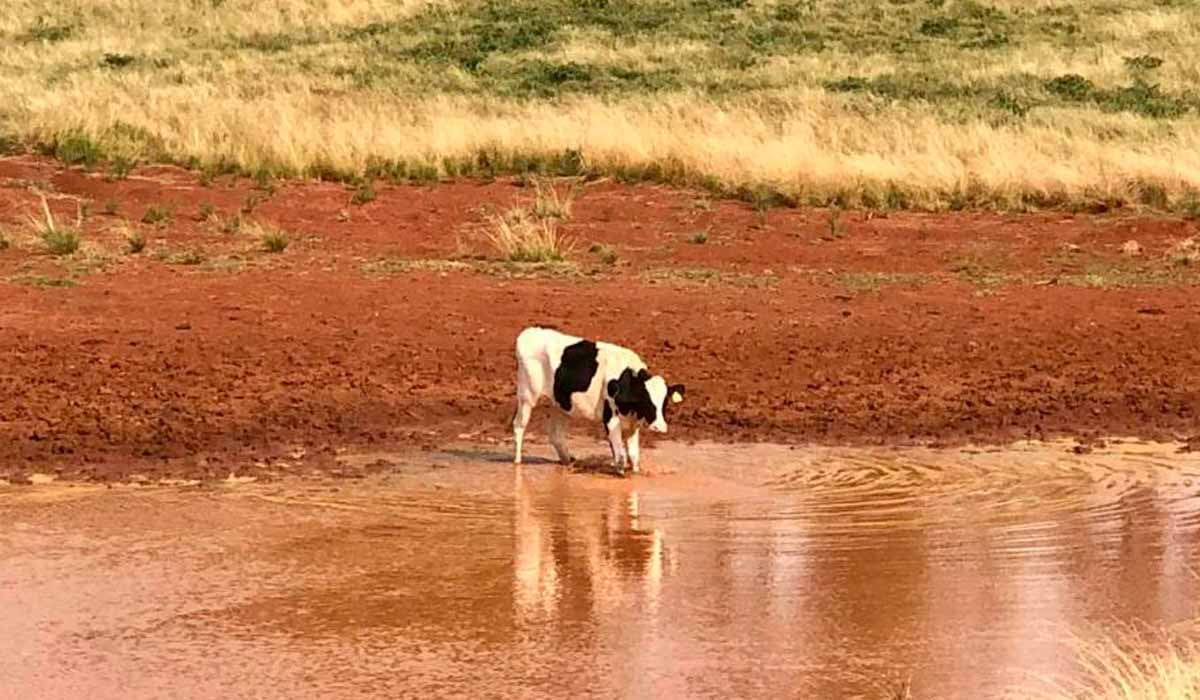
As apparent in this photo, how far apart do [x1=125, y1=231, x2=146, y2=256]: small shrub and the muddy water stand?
753cm

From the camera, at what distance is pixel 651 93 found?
105 ft

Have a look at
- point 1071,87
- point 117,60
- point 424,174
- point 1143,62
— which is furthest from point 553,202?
point 117,60

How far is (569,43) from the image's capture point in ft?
132

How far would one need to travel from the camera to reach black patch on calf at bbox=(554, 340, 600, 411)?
1177cm

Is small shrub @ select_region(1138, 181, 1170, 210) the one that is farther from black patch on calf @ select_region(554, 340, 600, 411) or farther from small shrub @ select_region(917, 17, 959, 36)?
small shrub @ select_region(917, 17, 959, 36)

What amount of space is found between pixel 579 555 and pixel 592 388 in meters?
1.94

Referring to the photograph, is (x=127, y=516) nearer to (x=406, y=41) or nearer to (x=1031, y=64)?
(x=1031, y=64)

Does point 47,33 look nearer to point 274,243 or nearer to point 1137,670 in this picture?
point 274,243

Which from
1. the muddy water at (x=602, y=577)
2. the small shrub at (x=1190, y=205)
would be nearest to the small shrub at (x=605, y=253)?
the small shrub at (x=1190, y=205)

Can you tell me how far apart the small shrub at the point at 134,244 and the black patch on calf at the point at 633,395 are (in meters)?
8.60

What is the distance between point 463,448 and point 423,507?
6.30 ft

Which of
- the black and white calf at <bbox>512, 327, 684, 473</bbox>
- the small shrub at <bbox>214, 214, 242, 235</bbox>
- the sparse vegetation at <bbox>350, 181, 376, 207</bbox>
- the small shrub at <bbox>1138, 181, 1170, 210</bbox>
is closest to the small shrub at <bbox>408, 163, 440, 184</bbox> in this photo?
the sparse vegetation at <bbox>350, 181, 376, 207</bbox>

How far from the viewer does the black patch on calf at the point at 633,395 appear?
37.8 feet

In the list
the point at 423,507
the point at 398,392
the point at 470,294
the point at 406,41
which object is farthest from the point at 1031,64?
the point at 423,507
